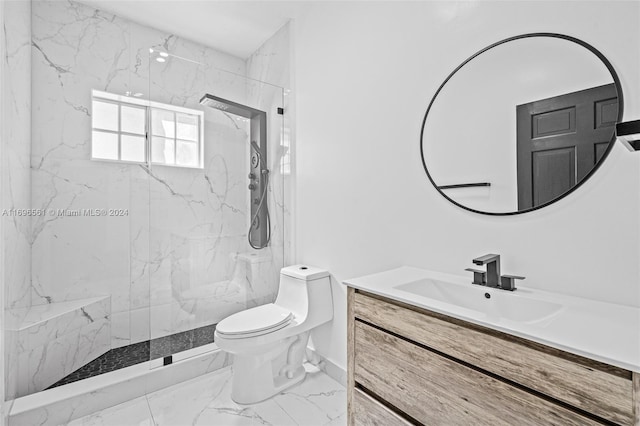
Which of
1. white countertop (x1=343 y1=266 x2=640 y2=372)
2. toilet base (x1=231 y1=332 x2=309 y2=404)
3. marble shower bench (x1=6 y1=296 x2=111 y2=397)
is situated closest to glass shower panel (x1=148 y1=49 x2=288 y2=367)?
toilet base (x1=231 y1=332 x2=309 y2=404)

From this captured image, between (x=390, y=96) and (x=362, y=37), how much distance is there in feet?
1.56

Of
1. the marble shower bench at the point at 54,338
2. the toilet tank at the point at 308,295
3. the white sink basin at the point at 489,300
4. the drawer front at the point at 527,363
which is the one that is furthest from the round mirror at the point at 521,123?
the marble shower bench at the point at 54,338

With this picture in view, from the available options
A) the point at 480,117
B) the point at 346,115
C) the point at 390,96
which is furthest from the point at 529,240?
the point at 346,115

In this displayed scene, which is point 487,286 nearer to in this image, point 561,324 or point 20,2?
point 561,324

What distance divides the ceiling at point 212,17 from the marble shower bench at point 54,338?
229 centimetres

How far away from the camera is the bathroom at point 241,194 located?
3.78ft

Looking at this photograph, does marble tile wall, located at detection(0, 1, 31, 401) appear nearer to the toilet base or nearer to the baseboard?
the toilet base

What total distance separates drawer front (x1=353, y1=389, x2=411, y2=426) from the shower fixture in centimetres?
141

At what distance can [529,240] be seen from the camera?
1.19 metres

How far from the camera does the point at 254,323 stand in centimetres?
179

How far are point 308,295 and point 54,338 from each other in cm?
166

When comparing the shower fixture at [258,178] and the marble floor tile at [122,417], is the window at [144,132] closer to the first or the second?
the shower fixture at [258,178]

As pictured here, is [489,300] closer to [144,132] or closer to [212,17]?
[144,132]

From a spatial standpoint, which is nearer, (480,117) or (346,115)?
(480,117)
